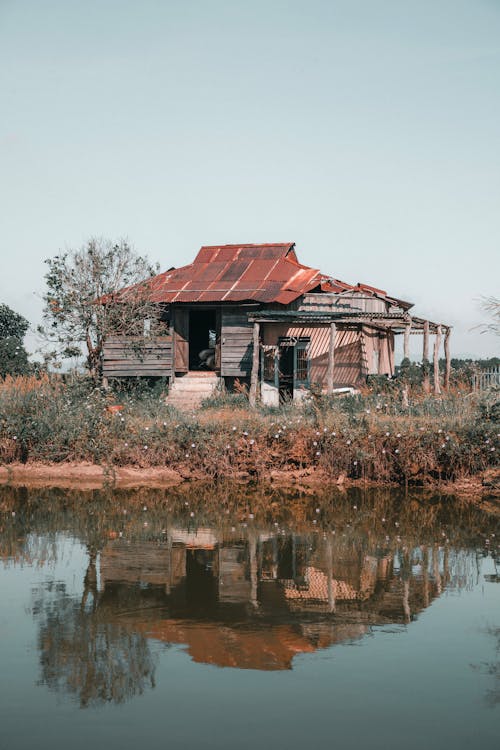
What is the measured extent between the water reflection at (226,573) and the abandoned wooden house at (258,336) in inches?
435

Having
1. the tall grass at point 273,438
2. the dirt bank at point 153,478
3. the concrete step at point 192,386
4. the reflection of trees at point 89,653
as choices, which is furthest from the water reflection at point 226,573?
the concrete step at point 192,386

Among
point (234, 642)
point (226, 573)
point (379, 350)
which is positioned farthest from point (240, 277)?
point (234, 642)

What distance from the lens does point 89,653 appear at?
657 centimetres

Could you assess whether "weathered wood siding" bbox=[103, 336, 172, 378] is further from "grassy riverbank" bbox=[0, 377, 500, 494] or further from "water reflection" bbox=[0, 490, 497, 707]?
"water reflection" bbox=[0, 490, 497, 707]

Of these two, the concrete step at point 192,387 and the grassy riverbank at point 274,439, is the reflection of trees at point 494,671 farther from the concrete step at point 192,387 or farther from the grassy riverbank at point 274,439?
the concrete step at point 192,387

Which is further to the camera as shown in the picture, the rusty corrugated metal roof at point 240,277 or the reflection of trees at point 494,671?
the rusty corrugated metal roof at point 240,277

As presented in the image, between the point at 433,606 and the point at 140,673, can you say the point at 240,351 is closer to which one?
the point at 433,606

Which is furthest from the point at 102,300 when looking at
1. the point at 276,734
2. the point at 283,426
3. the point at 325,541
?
the point at 276,734

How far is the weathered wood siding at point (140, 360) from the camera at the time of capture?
82.9ft

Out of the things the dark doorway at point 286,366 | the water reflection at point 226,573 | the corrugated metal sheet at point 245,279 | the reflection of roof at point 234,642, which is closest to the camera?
the reflection of roof at point 234,642

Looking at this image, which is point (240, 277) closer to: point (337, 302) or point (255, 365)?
point (337, 302)

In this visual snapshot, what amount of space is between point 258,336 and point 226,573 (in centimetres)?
1491

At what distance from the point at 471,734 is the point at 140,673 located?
247 cm

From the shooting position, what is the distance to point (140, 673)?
620cm
